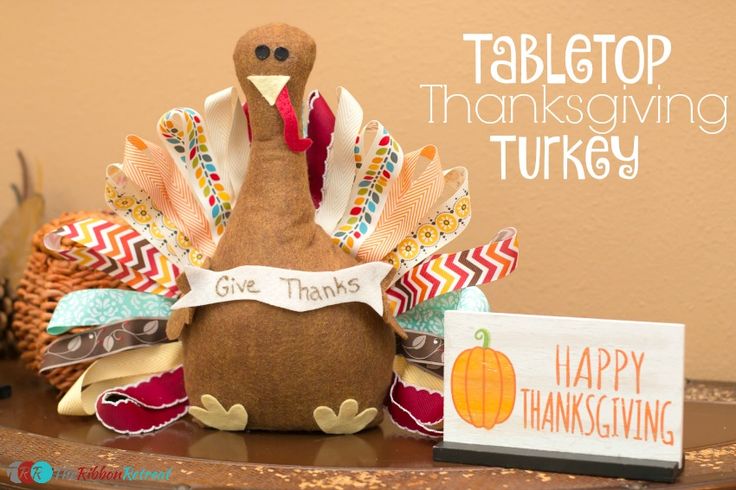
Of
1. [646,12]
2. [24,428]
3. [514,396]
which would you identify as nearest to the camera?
[514,396]

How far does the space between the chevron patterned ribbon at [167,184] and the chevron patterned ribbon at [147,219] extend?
0.01m

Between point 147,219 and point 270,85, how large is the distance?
0.18 m

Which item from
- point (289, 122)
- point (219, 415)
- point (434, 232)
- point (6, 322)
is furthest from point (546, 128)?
point (6, 322)

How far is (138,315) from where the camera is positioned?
0.91 metres

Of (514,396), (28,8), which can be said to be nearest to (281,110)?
(514,396)

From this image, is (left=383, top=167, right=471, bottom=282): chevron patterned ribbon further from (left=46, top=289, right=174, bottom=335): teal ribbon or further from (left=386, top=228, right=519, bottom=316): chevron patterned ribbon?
(left=46, top=289, right=174, bottom=335): teal ribbon

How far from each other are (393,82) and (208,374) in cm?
45

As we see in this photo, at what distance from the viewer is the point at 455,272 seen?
861 millimetres

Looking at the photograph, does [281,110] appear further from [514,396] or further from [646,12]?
[646,12]

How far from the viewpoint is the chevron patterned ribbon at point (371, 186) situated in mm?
850

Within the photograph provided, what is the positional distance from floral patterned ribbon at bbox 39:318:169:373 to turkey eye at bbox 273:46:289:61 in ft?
0.86

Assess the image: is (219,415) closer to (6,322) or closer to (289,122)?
(289,122)

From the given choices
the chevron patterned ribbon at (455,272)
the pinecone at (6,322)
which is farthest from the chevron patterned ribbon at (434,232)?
the pinecone at (6,322)

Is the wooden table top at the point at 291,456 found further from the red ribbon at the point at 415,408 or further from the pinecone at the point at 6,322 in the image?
the pinecone at the point at 6,322
